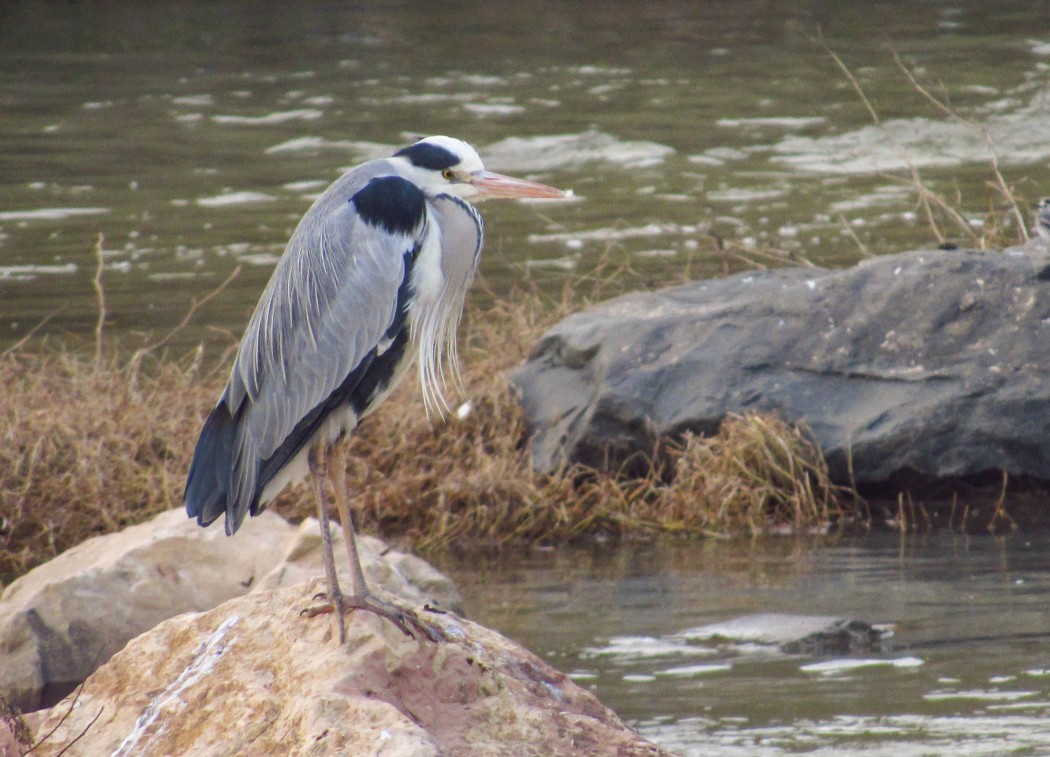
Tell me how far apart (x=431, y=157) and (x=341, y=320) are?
1.71 feet

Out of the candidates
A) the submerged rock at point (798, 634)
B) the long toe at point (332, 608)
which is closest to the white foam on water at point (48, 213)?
the submerged rock at point (798, 634)

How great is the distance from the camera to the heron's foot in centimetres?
461

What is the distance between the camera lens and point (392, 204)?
491 cm

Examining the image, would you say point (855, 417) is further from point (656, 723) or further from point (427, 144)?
point (427, 144)

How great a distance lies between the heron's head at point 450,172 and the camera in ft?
16.2

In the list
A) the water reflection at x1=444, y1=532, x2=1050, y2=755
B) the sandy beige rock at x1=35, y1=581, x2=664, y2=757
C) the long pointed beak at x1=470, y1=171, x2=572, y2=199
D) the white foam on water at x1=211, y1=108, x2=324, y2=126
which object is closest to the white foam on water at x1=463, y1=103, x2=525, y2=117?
the white foam on water at x1=211, y1=108, x2=324, y2=126

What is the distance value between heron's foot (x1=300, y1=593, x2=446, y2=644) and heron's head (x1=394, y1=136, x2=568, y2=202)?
1.16 metres

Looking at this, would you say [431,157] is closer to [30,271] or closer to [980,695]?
[980,695]

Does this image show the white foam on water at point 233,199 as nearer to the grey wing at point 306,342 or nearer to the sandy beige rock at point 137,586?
the sandy beige rock at point 137,586

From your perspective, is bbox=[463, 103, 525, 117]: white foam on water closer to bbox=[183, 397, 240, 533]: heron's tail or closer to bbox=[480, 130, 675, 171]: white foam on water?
bbox=[480, 130, 675, 171]: white foam on water

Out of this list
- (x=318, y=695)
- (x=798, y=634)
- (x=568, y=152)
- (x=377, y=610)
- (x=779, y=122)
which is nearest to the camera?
(x=318, y=695)

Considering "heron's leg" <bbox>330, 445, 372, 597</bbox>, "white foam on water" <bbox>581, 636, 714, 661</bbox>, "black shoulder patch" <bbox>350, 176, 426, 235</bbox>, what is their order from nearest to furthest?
"heron's leg" <bbox>330, 445, 372, 597</bbox>
"black shoulder patch" <bbox>350, 176, 426, 235</bbox>
"white foam on water" <bbox>581, 636, 714, 661</bbox>

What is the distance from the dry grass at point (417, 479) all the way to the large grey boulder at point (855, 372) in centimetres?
20

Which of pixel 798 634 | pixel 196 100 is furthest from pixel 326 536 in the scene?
pixel 196 100
